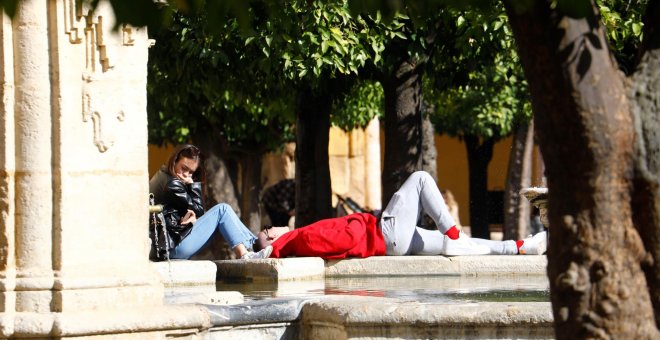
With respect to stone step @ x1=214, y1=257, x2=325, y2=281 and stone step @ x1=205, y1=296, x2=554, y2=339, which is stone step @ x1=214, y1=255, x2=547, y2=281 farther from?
stone step @ x1=205, y1=296, x2=554, y2=339

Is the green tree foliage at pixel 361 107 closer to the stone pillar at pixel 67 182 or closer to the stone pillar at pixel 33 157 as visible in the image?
the stone pillar at pixel 67 182

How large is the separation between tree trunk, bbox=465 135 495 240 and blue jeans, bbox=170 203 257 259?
1467 centimetres

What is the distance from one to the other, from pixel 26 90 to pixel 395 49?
317 inches

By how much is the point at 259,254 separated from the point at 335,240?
0.72 meters

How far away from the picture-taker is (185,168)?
37.7 ft

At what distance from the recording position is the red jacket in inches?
429

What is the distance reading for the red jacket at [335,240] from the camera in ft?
35.8

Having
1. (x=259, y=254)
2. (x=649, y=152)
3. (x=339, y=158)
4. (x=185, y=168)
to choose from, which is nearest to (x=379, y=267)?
(x=259, y=254)

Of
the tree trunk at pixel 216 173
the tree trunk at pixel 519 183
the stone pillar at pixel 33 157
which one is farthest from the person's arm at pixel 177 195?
the tree trunk at pixel 519 183

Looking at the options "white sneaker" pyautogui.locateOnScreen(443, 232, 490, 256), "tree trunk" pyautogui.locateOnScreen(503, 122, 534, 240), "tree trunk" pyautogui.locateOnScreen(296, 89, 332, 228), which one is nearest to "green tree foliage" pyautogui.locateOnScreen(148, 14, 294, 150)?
"tree trunk" pyautogui.locateOnScreen(296, 89, 332, 228)

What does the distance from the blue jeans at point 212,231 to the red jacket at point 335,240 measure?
41 centimetres

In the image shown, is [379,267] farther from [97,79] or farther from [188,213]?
[97,79]

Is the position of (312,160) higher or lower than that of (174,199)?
higher

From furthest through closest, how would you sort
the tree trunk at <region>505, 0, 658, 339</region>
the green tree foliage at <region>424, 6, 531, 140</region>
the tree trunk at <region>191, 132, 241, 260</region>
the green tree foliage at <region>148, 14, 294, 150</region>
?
the tree trunk at <region>191, 132, 241, 260</region>
the green tree foliage at <region>148, 14, 294, 150</region>
the green tree foliage at <region>424, 6, 531, 140</region>
the tree trunk at <region>505, 0, 658, 339</region>
